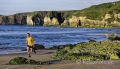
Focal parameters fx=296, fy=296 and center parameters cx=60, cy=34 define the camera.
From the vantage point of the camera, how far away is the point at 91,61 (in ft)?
60.0

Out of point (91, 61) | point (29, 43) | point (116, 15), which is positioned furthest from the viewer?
point (116, 15)

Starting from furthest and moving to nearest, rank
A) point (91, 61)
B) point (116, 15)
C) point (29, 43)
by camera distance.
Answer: point (116, 15)
point (29, 43)
point (91, 61)

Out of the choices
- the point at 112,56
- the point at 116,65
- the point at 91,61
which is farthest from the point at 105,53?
the point at 116,65

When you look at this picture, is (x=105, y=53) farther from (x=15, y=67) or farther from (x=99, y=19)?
(x=99, y=19)

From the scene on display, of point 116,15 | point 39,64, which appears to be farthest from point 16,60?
point 116,15

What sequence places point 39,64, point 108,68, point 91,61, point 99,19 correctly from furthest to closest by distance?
point 99,19 < point 91,61 < point 39,64 < point 108,68

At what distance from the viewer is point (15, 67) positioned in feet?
52.4

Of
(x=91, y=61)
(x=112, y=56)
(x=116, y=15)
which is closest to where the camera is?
(x=91, y=61)

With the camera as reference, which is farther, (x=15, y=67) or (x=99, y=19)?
(x=99, y=19)

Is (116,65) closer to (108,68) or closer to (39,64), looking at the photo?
(108,68)

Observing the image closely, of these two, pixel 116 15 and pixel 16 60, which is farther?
pixel 116 15

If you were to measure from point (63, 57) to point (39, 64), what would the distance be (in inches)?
131

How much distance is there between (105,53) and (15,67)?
7.68m

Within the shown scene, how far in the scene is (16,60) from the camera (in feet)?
57.4
